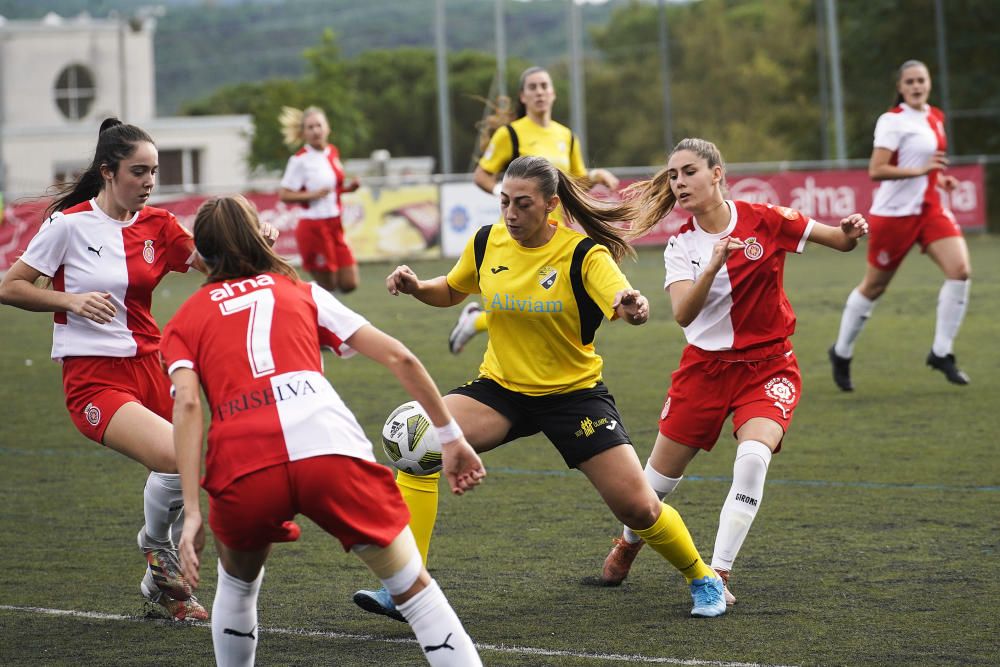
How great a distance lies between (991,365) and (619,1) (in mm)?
95197

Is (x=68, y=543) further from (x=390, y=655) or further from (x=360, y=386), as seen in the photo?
(x=360, y=386)

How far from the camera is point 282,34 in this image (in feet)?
573

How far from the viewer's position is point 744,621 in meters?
5.38

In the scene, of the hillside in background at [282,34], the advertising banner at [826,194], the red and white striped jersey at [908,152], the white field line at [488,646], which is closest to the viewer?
the white field line at [488,646]

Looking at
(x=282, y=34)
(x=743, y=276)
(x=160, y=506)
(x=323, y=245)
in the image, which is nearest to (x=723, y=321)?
(x=743, y=276)

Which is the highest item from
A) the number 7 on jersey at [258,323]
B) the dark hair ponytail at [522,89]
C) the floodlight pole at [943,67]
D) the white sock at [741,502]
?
the floodlight pole at [943,67]

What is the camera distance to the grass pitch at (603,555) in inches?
203

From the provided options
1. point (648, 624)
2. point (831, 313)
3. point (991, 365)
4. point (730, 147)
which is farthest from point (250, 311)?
point (730, 147)

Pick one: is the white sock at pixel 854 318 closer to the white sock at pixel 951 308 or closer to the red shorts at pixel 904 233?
the red shorts at pixel 904 233

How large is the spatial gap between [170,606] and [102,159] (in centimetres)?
176

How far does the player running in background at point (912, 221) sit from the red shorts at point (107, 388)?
6.44 metres

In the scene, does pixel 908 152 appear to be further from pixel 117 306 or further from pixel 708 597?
pixel 117 306

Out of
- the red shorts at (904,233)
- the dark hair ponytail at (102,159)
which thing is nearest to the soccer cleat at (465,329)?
the red shorts at (904,233)

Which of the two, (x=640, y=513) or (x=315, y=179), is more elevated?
(x=315, y=179)
